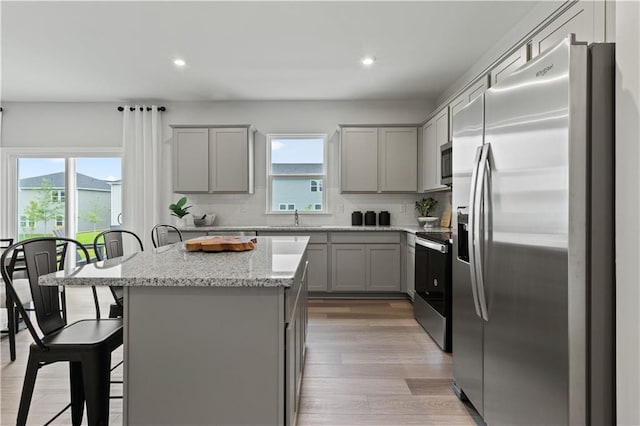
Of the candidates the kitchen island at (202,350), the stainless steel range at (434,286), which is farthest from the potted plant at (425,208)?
the kitchen island at (202,350)

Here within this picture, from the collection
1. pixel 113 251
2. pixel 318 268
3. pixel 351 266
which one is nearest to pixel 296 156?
pixel 318 268

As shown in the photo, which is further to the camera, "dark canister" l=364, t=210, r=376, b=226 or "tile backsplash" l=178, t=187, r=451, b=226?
"tile backsplash" l=178, t=187, r=451, b=226

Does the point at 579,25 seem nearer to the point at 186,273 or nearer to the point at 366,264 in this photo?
the point at 186,273

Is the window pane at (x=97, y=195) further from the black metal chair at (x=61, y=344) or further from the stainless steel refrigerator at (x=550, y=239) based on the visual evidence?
the stainless steel refrigerator at (x=550, y=239)

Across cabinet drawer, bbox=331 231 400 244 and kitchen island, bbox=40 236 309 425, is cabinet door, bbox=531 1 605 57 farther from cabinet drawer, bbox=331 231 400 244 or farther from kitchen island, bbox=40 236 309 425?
cabinet drawer, bbox=331 231 400 244

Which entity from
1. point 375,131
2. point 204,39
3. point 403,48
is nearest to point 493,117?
point 403,48

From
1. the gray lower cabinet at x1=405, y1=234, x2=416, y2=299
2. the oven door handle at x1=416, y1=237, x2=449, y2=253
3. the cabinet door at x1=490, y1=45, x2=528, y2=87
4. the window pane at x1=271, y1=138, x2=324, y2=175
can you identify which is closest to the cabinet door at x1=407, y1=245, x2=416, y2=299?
the gray lower cabinet at x1=405, y1=234, x2=416, y2=299

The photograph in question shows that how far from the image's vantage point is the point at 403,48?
3523 mm

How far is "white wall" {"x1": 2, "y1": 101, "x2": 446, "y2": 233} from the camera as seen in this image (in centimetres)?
523

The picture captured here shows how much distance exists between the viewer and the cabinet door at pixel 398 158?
4.88 m

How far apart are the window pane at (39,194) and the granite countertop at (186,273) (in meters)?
4.69

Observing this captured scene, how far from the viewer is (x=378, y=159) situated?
16.1 ft

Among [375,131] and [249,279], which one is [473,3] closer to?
[375,131]

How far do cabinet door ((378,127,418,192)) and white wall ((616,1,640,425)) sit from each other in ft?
12.0
